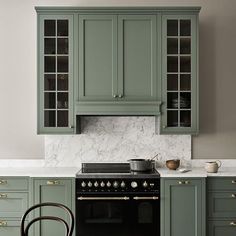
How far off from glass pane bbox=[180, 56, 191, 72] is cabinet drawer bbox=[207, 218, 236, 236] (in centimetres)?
153

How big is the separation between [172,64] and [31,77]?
1.58m

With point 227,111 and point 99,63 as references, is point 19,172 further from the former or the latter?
point 227,111

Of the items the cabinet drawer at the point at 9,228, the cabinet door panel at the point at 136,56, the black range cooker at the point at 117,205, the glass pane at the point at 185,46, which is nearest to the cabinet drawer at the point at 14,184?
the cabinet drawer at the point at 9,228

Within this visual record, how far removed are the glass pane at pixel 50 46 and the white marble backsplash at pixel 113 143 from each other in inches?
33.0

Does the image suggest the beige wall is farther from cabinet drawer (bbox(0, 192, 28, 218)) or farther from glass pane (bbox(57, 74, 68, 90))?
cabinet drawer (bbox(0, 192, 28, 218))

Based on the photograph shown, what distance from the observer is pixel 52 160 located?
13.0ft

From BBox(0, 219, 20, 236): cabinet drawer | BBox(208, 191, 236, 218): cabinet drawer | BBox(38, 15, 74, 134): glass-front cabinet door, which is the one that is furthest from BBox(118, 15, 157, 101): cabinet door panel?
BBox(0, 219, 20, 236): cabinet drawer

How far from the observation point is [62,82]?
11.9 ft

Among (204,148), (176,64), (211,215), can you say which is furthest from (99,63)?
(211,215)

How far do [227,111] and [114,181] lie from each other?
157 centimetres

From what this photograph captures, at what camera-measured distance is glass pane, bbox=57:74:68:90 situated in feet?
11.9

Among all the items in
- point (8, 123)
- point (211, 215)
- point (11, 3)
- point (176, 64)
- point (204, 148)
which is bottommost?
point (211, 215)

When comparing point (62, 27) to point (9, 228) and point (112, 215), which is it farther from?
point (9, 228)

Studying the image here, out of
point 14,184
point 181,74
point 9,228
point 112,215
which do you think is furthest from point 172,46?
point 9,228
